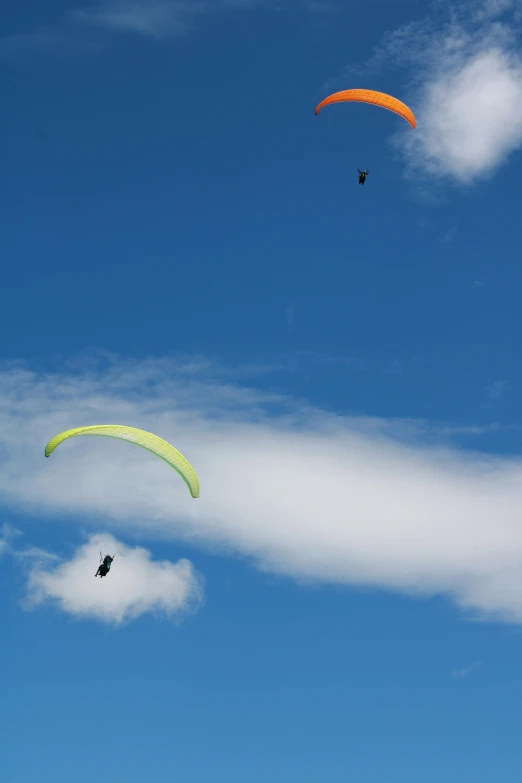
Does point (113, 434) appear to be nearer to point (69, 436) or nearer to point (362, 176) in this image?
point (69, 436)

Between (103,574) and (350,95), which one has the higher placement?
(350,95)

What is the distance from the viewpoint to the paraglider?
62.1 meters

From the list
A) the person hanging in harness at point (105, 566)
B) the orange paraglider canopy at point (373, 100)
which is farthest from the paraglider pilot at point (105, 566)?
the orange paraglider canopy at point (373, 100)

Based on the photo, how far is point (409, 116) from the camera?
79500mm

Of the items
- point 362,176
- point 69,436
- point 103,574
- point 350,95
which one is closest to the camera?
point 69,436

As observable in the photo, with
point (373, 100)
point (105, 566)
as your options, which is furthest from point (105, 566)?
point (373, 100)

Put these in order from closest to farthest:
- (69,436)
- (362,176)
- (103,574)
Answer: (69,436)
(103,574)
(362,176)

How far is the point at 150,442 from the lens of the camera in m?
63.2

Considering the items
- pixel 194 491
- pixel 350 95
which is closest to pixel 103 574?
pixel 194 491

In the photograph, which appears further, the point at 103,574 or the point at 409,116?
the point at 409,116

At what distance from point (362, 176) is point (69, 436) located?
4446cm

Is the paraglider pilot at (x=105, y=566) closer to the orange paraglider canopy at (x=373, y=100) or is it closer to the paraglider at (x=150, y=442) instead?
the paraglider at (x=150, y=442)

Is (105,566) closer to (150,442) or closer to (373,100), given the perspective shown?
(150,442)

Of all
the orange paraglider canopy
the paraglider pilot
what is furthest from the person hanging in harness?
the orange paraglider canopy
